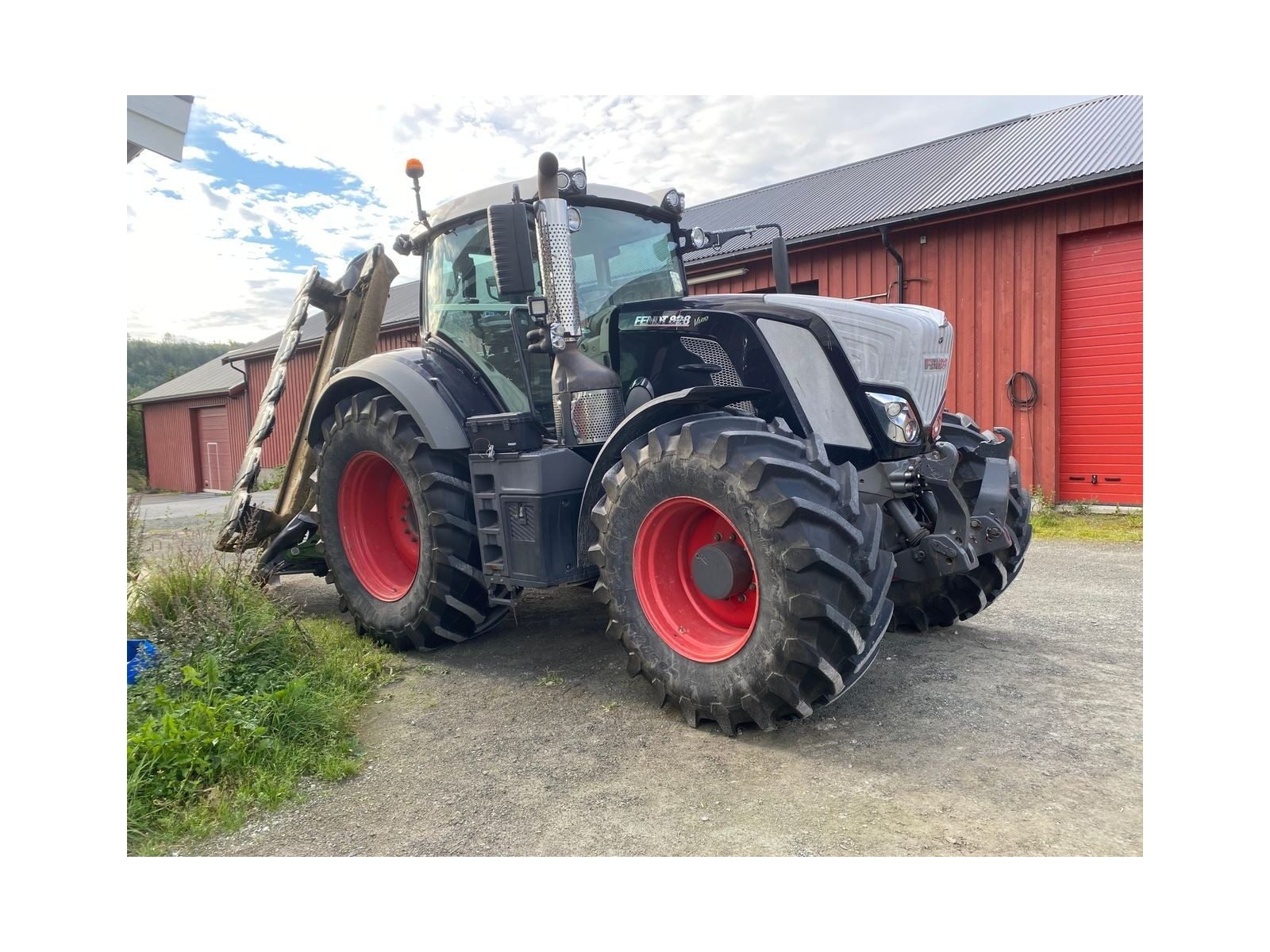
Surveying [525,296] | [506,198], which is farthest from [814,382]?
[506,198]

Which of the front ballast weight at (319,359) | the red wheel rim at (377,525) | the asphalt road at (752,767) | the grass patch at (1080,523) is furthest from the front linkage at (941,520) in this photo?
the grass patch at (1080,523)

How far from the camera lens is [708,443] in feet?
10.4

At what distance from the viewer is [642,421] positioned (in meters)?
3.61

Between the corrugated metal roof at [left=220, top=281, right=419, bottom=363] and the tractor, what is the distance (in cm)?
1306

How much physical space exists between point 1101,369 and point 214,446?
74.4ft

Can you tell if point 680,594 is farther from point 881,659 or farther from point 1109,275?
point 1109,275

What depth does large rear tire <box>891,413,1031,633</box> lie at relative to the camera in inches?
167

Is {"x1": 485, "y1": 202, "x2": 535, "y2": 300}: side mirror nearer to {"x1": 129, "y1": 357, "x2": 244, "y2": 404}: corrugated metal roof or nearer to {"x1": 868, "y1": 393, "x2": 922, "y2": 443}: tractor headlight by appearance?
{"x1": 868, "y1": 393, "x2": 922, "y2": 443}: tractor headlight

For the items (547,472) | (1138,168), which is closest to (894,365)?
(547,472)

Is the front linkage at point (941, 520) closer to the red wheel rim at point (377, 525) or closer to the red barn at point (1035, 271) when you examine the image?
the red wheel rim at point (377, 525)

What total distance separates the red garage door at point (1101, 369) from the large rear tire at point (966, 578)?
17.0ft

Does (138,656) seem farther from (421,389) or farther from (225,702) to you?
(421,389)

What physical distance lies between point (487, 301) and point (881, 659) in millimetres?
2791

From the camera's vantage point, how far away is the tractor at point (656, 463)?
10.0 feet
